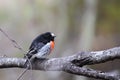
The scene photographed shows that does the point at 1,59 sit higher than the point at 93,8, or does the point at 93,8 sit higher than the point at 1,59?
the point at 93,8

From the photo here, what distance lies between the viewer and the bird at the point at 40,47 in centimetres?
391

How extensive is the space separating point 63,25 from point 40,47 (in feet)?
17.1

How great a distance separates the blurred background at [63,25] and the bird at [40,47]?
3.56 metres

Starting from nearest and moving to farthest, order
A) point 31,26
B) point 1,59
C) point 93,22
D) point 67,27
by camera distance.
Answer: point 1,59 → point 93,22 → point 67,27 → point 31,26

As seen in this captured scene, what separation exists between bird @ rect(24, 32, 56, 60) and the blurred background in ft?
11.7

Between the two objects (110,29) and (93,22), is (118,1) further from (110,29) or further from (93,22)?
(93,22)

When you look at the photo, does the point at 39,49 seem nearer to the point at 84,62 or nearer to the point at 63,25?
the point at 84,62

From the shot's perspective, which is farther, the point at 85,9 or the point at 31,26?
the point at 31,26

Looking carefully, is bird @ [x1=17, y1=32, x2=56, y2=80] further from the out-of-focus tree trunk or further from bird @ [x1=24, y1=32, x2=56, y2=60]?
the out-of-focus tree trunk

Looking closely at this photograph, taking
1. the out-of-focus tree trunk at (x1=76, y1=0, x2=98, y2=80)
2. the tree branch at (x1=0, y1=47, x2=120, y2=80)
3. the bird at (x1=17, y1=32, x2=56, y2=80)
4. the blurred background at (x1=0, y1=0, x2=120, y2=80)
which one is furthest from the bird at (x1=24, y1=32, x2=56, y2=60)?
the out-of-focus tree trunk at (x1=76, y1=0, x2=98, y2=80)

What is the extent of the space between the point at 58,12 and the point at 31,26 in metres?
0.82

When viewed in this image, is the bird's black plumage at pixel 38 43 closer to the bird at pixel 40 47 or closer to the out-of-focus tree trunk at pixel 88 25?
the bird at pixel 40 47

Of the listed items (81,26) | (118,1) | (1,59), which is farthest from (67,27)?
(1,59)

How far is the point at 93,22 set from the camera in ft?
27.6
